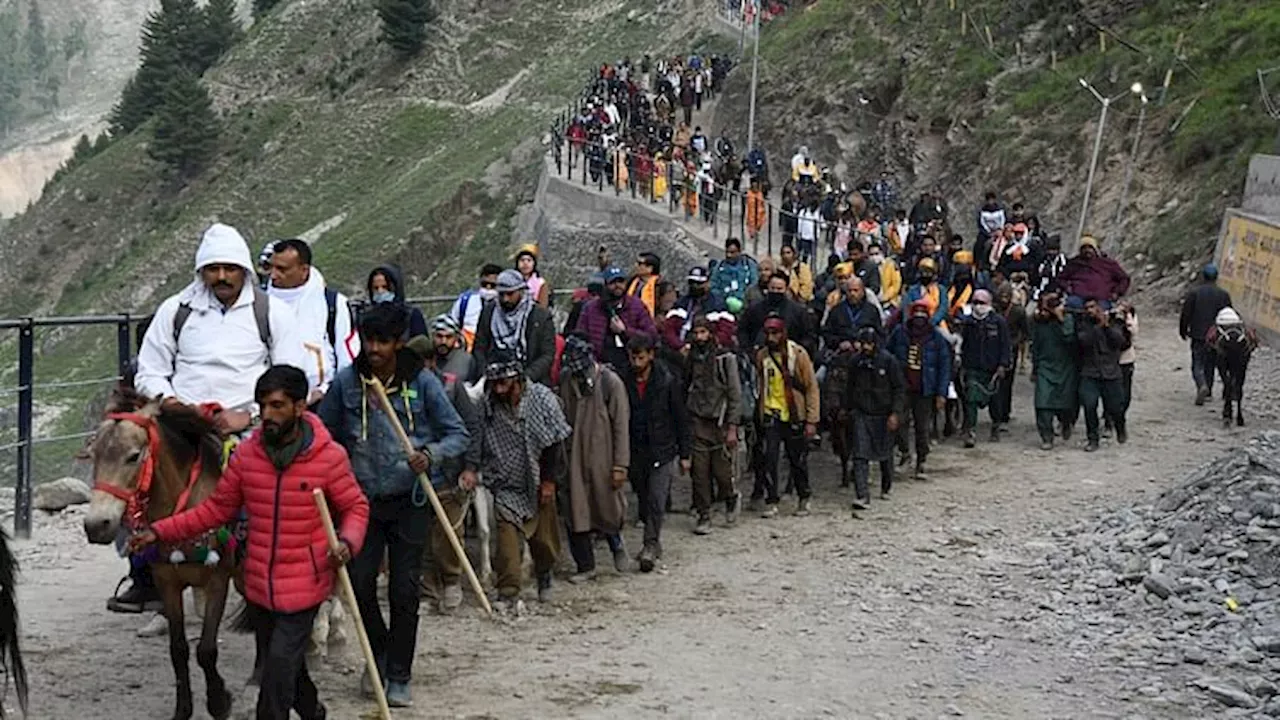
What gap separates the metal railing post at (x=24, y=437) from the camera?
10023 mm

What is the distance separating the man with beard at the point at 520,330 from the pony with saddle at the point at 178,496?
386 cm

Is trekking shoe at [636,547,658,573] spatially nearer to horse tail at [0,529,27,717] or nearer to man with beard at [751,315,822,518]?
man with beard at [751,315,822,518]

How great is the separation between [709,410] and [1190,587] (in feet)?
13.0

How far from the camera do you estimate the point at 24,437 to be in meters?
10.2

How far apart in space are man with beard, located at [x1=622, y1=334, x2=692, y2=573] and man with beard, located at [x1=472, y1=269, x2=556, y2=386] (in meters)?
0.68

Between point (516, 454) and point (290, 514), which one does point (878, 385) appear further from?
point (290, 514)

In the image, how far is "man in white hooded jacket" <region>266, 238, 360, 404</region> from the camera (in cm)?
753

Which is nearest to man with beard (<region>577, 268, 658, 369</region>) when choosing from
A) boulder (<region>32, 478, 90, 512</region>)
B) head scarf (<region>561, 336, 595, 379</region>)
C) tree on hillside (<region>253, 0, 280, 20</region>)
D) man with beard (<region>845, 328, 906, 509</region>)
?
head scarf (<region>561, 336, 595, 379</region>)

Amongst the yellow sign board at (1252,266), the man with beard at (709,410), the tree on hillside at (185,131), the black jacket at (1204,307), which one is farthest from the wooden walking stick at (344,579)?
the tree on hillside at (185,131)

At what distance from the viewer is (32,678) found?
755 cm

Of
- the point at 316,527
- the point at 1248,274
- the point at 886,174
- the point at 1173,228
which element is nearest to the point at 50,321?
the point at 316,527

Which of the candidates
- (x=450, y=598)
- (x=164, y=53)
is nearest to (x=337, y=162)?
(x=164, y=53)

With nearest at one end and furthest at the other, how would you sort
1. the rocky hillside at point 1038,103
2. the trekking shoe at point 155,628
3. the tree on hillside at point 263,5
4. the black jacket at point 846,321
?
1. the trekking shoe at point 155,628
2. the black jacket at point 846,321
3. the rocky hillside at point 1038,103
4. the tree on hillside at point 263,5

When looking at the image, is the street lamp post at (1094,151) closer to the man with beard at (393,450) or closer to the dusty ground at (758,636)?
the dusty ground at (758,636)
